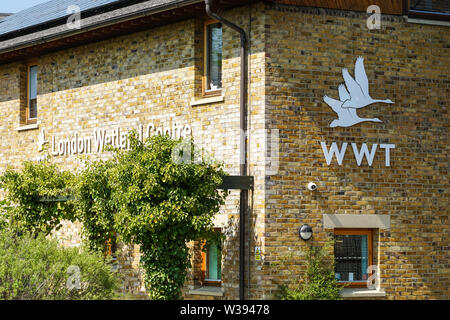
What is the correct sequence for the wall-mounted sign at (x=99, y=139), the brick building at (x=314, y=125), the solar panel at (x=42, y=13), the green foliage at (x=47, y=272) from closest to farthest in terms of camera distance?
the green foliage at (x=47, y=272)
the brick building at (x=314, y=125)
the wall-mounted sign at (x=99, y=139)
the solar panel at (x=42, y=13)

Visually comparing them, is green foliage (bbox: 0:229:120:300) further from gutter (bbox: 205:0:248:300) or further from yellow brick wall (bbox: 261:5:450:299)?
yellow brick wall (bbox: 261:5:450:299)

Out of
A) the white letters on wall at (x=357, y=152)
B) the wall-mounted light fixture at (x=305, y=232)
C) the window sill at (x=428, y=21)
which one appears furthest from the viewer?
the window sill at (x=428, y=21)

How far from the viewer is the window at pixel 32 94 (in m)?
18.9

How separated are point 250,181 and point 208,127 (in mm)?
1669

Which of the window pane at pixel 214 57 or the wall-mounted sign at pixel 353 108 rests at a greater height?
the window pane at pixel 214 57

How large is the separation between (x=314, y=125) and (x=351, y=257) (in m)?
2.58

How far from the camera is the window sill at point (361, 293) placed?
13.2 meters

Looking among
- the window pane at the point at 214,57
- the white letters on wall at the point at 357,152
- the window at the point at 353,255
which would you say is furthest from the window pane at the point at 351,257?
the window pane at the point at 214,57

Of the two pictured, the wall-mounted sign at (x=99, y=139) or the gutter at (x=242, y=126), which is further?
the wall-mounted sign at (x=99, y=139)

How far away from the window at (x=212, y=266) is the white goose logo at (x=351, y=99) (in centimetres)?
331

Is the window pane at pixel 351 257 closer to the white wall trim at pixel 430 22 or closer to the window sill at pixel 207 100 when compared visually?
the window sill at pixel 207 100

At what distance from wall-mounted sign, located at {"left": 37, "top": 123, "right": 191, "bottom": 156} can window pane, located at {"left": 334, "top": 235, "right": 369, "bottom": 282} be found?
3702 mm

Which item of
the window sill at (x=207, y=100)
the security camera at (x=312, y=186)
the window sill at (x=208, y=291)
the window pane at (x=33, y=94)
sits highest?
the window pane at (x=33, y=94)
